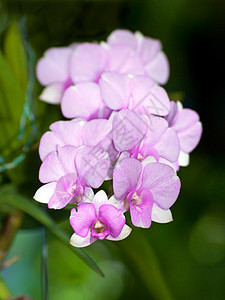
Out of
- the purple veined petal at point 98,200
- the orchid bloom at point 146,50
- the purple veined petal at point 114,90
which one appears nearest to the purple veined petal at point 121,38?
the orchid bloom at point 146,50

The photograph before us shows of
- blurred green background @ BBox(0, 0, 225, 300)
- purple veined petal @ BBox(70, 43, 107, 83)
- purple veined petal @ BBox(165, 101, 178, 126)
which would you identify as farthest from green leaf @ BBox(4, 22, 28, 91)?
purple veined petal @ BBox(165, 101, 178, 126)

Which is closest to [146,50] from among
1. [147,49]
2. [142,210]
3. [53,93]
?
[147,49]

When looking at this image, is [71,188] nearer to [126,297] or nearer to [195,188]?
[126,297]

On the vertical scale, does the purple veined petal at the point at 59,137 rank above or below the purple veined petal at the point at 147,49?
below

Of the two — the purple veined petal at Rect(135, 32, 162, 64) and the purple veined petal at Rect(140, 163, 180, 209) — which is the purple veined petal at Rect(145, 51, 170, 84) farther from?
the purple veined petal at Rect(140, 163, 180, 209)

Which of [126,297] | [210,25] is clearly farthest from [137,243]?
[210,25]

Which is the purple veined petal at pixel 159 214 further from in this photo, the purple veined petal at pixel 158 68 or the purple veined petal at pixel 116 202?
the purple veined petal at pixel 158 68

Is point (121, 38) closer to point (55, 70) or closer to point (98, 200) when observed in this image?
→ point (55, 70)
